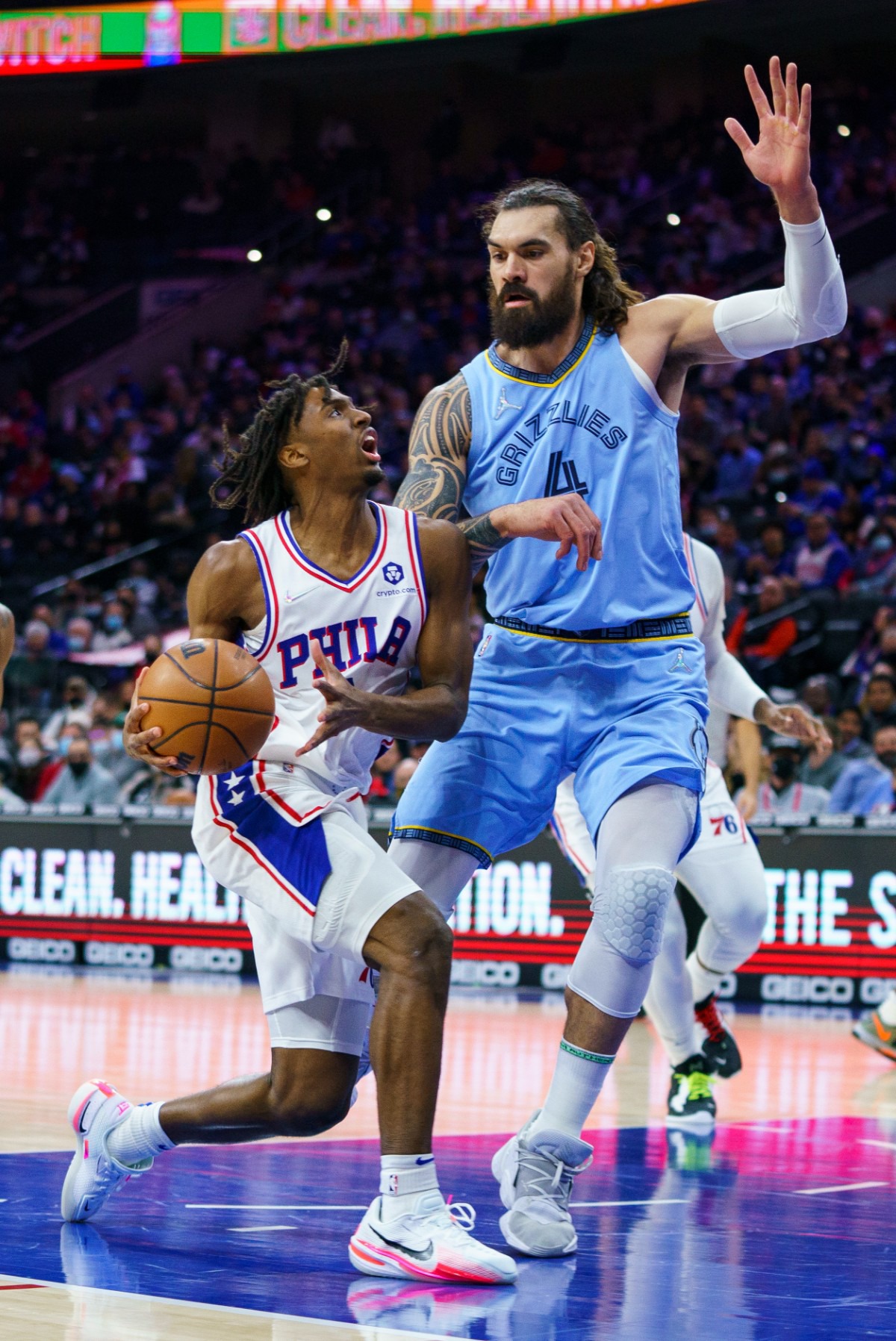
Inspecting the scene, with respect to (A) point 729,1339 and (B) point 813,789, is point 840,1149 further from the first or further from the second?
(B) point 813,789

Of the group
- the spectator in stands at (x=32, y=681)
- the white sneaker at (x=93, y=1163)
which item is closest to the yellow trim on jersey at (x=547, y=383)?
the white sneaker at (x=93, y=1163)

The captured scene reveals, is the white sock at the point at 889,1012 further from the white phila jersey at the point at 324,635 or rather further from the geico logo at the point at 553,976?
the white phila jersey at the point at 324,635

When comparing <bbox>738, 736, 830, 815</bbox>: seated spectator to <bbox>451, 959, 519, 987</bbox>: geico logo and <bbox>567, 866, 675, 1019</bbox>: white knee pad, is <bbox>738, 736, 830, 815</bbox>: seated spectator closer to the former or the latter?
<bbox>451, 959, 519, 987</bbox>: geico logo

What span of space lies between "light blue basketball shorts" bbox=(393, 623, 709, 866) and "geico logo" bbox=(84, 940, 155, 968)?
9101mm

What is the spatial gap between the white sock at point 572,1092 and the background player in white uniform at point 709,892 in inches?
79.6

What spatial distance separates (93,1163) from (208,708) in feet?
4.20

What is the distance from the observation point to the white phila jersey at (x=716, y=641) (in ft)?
23.0

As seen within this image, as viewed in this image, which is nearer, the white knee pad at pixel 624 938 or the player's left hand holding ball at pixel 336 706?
the player's left hand holding ball at pixel 336 706

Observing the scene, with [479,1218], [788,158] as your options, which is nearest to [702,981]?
[479,1218]

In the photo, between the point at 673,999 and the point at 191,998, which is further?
the point at 191,998

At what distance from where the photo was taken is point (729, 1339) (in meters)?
3.31

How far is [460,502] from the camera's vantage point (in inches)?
189

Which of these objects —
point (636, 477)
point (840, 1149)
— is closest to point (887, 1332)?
point (636, 477)

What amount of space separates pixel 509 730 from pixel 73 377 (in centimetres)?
2233
